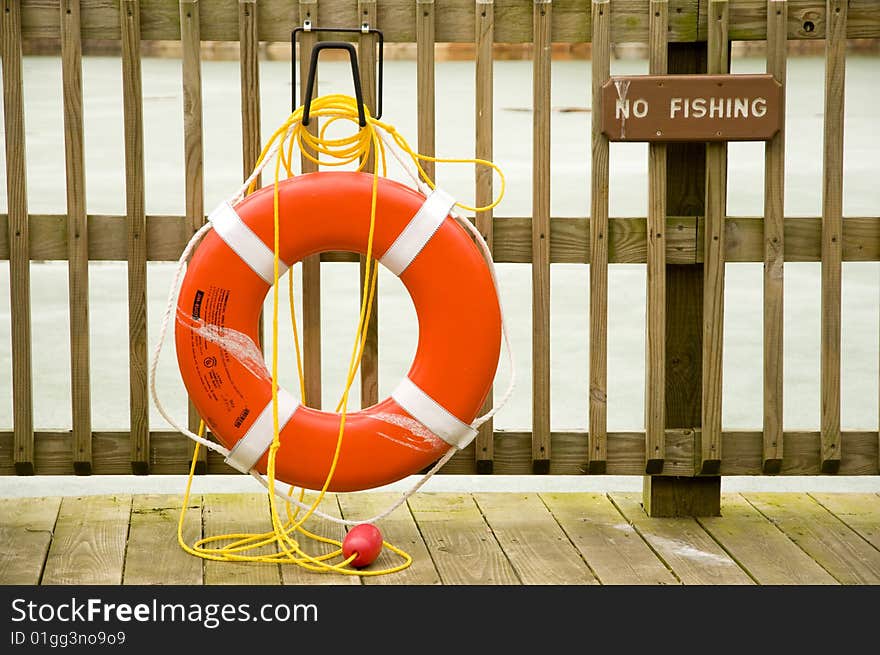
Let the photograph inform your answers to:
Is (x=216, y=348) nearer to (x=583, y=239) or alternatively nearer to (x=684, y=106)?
(x=583, y=239)

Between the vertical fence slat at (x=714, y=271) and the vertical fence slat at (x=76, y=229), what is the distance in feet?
4.02

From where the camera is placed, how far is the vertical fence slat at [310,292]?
100 inches

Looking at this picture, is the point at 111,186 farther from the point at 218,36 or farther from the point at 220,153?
the point at 218,36

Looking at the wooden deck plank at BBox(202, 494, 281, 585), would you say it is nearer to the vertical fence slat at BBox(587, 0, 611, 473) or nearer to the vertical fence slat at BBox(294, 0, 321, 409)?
the vertical fence slat at BBox(294, 0, 321, 409)

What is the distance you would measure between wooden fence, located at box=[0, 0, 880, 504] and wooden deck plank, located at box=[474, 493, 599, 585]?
116mm

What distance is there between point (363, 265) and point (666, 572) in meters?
0.85

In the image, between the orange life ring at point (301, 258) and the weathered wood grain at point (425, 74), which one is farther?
the weathered wood grain at point (425, 74)

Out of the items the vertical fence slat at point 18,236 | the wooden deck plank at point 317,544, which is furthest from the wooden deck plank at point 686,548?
the vertical fence slat at point 18,236

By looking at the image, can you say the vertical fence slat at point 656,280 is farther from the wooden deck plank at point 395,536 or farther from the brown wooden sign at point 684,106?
the wooden deck plank at point 395,536

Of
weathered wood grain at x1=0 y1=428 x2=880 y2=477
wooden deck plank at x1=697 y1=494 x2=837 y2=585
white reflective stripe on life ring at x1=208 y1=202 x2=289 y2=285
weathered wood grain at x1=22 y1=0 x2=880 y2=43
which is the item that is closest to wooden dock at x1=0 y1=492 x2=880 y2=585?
wooden deck plank at x1=697 y1=494 x2=837 y2=585

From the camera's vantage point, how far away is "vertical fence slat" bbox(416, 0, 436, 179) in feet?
8.33

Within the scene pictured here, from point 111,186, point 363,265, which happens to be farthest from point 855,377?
point 111,186

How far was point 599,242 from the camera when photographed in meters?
2.61

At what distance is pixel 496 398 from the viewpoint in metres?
4.66
